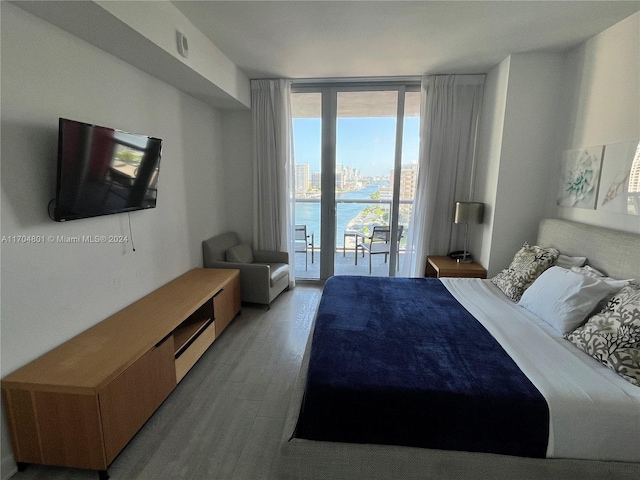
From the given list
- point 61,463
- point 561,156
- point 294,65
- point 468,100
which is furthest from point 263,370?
point 468,100

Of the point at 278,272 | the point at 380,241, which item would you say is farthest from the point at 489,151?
the point at 278,272

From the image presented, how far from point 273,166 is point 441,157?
2136 mm

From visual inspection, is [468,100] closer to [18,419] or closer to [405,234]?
[405,234]

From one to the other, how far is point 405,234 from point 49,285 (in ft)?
12.3

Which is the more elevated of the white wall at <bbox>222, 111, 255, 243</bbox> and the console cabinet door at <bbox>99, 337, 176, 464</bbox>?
A: the white wall at <bbox>222, 111, 255, 243</bbox>

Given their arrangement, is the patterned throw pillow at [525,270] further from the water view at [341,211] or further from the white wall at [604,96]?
the water view at [341,211]

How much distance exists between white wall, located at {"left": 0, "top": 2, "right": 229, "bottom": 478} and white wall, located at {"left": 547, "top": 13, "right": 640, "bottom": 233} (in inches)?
146

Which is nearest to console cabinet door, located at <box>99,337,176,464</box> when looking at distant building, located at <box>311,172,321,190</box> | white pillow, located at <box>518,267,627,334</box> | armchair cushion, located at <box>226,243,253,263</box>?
armchair cushion, located at <box>226,243,253,263</box>

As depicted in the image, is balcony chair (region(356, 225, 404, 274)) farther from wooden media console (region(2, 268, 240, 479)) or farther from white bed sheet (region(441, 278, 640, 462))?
wooden media console (region(2, 268, 240, 479))

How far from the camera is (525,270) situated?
8.64 feet

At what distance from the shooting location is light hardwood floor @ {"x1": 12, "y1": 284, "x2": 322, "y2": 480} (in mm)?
1687

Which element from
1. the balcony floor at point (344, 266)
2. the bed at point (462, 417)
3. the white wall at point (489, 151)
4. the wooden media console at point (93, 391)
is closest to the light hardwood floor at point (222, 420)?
the wooden media console at point (93, 391)

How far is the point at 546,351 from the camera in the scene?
1802mm

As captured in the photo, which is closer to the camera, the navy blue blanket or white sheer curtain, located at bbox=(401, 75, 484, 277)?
the navy blue blanket
